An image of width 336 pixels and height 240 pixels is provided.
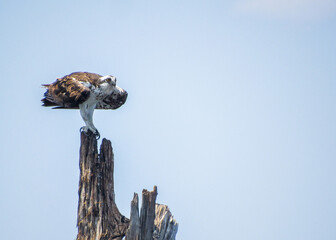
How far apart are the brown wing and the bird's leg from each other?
18 cm

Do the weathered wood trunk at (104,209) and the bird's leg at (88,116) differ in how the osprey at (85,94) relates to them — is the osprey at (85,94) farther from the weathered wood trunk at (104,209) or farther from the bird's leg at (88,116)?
the weathered wood trunk at (104,209)

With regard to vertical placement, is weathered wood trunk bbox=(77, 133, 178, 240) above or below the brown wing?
below

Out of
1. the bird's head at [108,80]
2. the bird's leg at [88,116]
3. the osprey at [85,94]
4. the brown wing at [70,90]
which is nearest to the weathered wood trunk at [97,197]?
the bird's leg at [88,116]

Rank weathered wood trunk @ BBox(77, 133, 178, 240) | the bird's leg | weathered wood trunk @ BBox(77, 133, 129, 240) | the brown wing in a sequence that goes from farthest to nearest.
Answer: the brown wing, the bird's leg, weathered wood trunk @ BBox(77, 133, 129, 240), weathered wood trunk @ BBox(77, 133, 178, 240)

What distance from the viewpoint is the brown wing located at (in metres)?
11.4

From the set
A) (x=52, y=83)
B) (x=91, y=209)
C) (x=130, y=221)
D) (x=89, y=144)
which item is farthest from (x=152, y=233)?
(x=52, y=83)

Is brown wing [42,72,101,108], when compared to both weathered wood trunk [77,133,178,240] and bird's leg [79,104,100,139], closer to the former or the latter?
bird's leg [79,104,100,139]

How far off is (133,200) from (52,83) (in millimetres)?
4081

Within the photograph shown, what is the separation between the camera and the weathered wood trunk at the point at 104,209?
9587 millimetres

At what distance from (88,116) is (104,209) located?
2.40 m

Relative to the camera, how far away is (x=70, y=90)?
1150cm

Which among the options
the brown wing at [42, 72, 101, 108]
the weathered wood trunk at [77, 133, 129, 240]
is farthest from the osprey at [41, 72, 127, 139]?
the weathered wood trunk at [77, 133, 129, 240]

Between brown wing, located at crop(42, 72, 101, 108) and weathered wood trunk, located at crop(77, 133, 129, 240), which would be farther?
brown wing, located at crop(42, 72, 101, 108)

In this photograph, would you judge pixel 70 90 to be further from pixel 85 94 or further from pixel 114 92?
pixel 114 92
